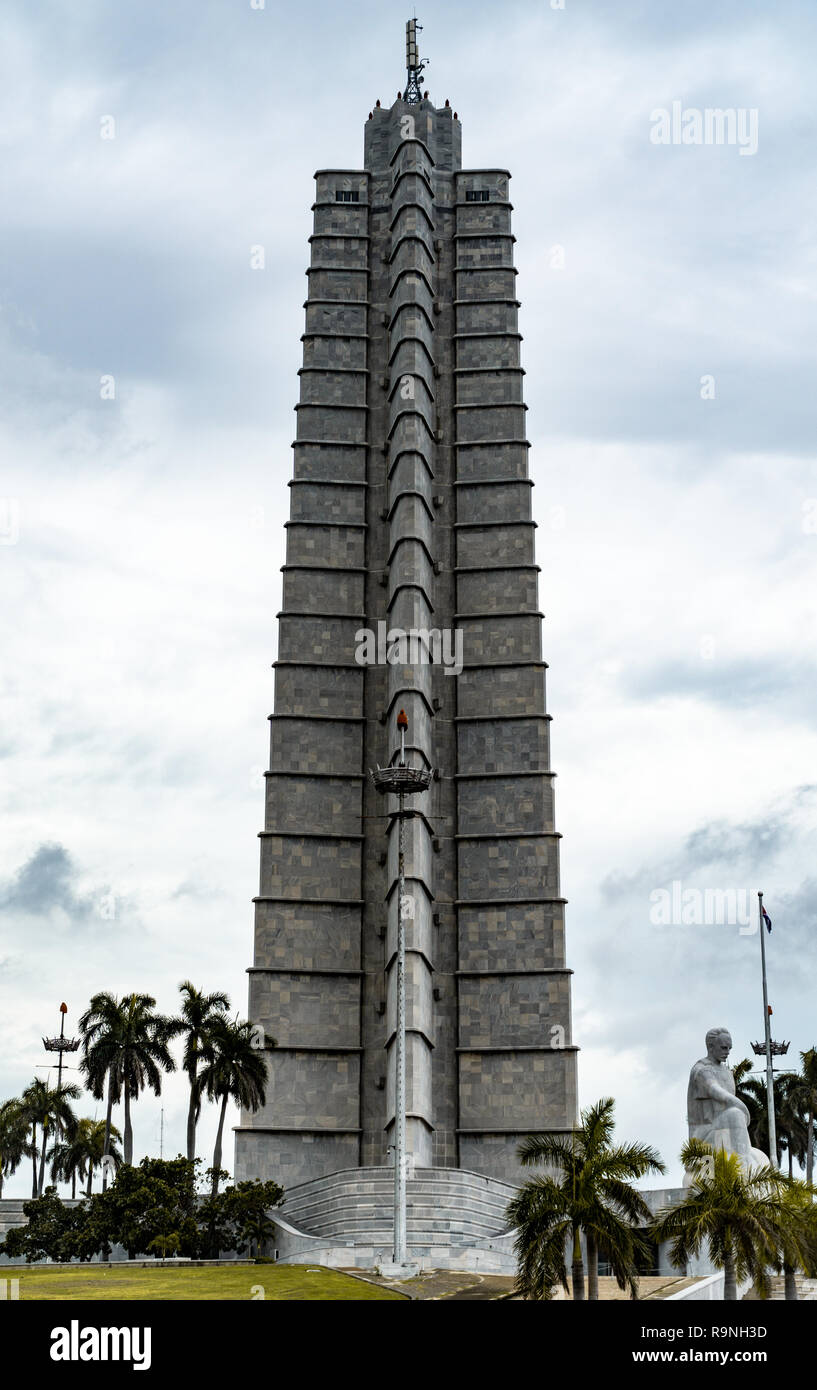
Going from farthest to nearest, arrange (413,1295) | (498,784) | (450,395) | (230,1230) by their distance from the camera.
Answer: (450,395) → (498,784) → (230,1230) → (413,1295)

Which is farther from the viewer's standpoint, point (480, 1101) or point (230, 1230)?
point (480, 1101)

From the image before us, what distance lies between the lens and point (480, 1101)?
59781mm

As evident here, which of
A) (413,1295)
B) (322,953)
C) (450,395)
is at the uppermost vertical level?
(450,395)

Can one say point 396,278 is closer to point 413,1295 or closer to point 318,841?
point 318,841

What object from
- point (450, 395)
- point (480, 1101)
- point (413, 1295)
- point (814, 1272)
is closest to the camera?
point (814, 1272)

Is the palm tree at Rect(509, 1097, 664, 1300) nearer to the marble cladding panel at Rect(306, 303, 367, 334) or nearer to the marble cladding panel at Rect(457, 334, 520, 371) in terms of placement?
the marble cladding panel at Rect(457, 334, 520, 371)

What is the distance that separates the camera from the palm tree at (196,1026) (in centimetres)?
5334

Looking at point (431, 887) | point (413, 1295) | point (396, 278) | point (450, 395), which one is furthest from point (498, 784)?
point (413, 1295)

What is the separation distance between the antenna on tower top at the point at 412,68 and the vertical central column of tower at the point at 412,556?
2.15 m

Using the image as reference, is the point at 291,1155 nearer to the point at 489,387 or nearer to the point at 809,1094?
the point at 809,1094

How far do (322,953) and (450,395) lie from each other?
83.4 feet

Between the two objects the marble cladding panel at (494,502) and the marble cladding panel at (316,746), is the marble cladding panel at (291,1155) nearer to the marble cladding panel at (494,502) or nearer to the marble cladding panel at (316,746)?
the marble cladding panel at (316,746)

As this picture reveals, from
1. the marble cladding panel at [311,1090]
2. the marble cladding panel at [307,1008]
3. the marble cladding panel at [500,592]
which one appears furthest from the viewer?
the marble cladding panel at [500,592]

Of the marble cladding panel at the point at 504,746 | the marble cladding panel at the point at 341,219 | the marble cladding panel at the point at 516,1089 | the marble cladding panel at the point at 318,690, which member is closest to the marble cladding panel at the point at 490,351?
the marble cladding panel at the point at 341,219
